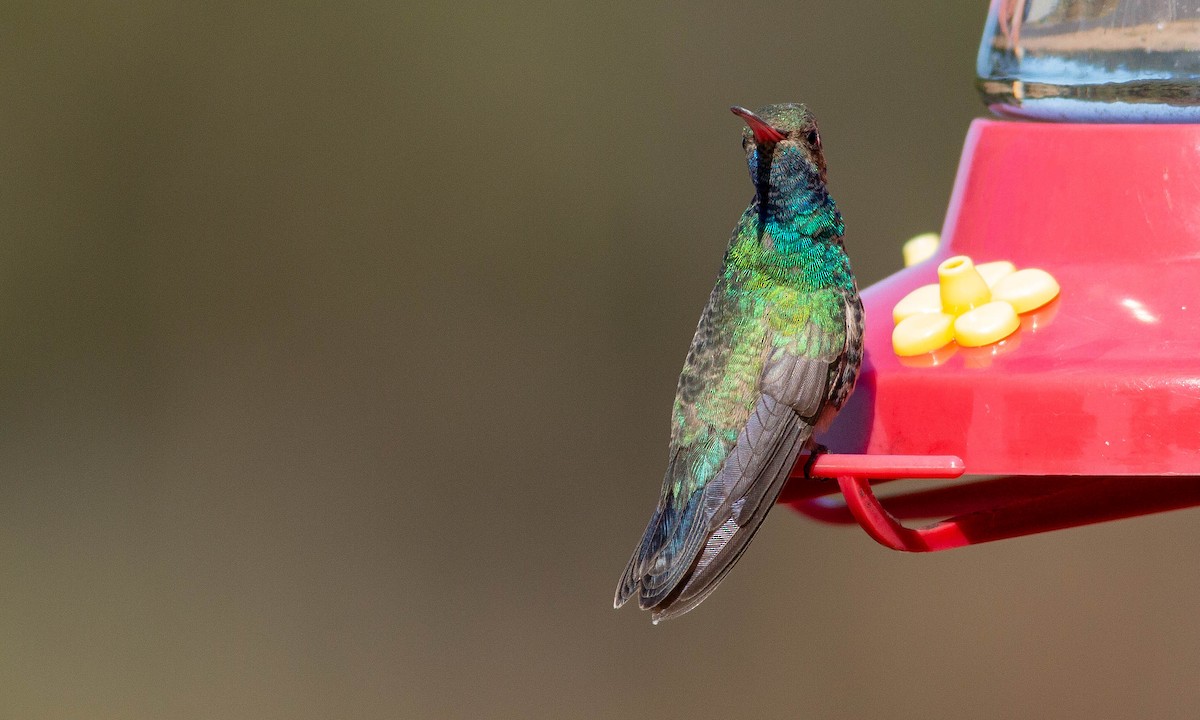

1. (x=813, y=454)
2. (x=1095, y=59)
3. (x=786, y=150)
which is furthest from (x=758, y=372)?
(x=1095, y=59)

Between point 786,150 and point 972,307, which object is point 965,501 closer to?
point 972,307

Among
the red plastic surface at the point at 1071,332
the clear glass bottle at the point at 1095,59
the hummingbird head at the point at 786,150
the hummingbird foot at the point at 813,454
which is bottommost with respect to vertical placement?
the hummingbird foot at the point at 813,454

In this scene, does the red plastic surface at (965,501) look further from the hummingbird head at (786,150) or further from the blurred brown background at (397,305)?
the blurred brown background at (397,305)

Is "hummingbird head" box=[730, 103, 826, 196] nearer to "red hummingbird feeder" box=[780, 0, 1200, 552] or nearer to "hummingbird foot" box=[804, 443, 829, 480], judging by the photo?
"red hummingbird feeder" box=[780, 0, 1200, 552]

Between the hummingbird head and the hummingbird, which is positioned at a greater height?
the hummingbird head

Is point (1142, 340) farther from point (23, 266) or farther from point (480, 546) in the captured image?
point (23, 266)

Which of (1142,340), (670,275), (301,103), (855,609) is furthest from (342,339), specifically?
(1142,340)

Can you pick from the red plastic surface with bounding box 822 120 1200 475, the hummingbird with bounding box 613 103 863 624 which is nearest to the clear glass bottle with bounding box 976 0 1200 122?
the red plastic surface with bounding box 822 120 1200 475

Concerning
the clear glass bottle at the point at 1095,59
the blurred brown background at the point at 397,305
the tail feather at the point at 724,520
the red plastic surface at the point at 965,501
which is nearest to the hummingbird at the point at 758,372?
the tail feather at the point at 724,520
